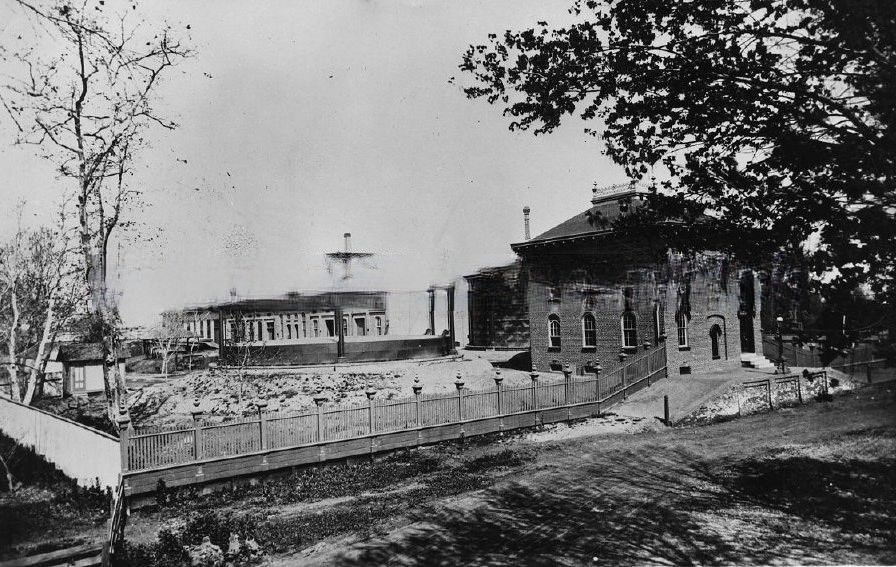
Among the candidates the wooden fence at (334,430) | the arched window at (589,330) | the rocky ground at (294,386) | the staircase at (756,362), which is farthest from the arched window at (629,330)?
the wooden fence at (334,430)

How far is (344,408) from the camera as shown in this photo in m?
13.6

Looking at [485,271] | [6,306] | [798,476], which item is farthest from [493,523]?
[485,271]

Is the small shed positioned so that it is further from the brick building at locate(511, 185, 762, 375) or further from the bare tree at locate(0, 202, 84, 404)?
the brick building at locate(511, 185, 762, 375)

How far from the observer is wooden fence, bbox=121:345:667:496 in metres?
11.1

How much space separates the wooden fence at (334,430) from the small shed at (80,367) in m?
20.6

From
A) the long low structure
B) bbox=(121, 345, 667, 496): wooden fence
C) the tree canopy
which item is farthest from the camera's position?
the long low structure

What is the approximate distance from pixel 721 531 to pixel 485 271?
3740cm

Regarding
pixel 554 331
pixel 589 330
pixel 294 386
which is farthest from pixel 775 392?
pixel 294 386

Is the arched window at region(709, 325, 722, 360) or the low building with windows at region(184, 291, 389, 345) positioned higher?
the low building with windows at region(184, 291, 389, 345)

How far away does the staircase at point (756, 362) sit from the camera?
24469mm

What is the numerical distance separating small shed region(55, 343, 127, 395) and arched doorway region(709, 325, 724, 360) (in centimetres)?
2970

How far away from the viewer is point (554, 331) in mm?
27531

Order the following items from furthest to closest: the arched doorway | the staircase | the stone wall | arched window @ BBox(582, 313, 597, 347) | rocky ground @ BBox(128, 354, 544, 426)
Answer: arched window @ BBox(582, 313, 597, 347)
the staircase
the arched doorway
the stone wall
rocky ground @ BBox(128, 354, 544, 426)

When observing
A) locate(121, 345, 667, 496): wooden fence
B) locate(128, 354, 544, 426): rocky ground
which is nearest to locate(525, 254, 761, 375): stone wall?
locate(128, 354, 544, 426): rocky ground
